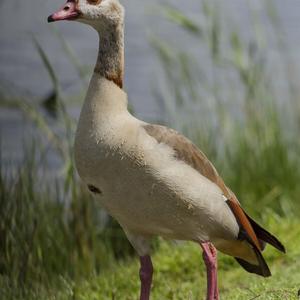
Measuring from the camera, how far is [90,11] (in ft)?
13.1

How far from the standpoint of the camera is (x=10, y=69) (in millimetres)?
12938

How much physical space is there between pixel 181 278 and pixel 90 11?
2569 millimetres

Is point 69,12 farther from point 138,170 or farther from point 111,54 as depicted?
point 138,170

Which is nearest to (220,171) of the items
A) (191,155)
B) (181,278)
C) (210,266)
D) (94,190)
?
(181,278)

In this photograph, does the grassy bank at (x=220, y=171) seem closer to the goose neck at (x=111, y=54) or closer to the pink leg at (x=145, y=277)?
the pink leg at (x=145, y=277)

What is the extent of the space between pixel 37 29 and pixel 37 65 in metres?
2.09

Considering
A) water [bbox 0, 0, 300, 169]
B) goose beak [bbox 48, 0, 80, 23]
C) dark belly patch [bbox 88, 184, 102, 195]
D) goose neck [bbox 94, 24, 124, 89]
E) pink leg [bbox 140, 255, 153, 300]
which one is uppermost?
goose beak [bbox 48, 0, 80, 23]

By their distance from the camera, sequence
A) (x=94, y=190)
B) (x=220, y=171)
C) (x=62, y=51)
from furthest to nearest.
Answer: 1. (x=62, y=51)
2. (x=220, y=171)
3. (x=94, y=190)

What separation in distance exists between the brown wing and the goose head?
1.69ft

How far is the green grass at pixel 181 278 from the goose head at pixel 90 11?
5.44 ft

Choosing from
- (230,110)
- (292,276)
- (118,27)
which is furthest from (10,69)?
(118,27)

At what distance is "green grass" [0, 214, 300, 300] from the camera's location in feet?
17.0

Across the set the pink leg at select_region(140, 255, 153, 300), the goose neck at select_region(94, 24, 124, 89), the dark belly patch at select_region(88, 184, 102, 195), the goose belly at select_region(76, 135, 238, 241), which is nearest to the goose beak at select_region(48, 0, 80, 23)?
the goose neck at select_region(94, 24, 124, 89)

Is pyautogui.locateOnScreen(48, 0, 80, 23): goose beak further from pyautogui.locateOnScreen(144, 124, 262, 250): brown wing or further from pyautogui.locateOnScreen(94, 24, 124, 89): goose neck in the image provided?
pyautogui.locateOnScreen(144, 124, 262, 250): brown wing
